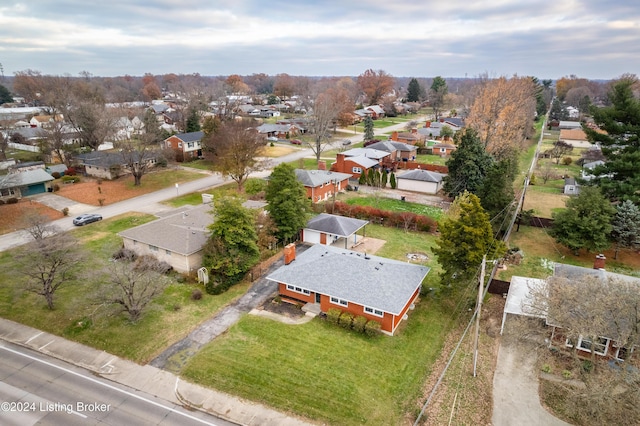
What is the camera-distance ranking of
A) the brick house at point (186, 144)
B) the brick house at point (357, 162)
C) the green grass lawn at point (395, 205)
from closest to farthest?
the green grass lawn at point (395, 205), the brick house at point (357, 162), the brick house at point (186, 144)

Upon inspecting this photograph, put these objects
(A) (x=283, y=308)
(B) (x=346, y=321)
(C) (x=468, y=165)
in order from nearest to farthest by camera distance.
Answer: (B) (x=346, y=321) → (A) (x=283, y=308) → (C) (x=468, y=165)

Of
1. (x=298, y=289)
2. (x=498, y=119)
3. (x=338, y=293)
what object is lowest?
(x=298, y=289)

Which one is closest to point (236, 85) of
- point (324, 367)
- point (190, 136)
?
point (190, 136)

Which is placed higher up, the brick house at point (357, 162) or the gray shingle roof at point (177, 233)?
the brick house at point (357, 162)

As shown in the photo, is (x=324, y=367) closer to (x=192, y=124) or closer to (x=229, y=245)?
(x=229, y=245)

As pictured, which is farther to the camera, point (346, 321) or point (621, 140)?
point (621, 140)

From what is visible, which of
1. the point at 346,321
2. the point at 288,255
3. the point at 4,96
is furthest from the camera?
the point at 4,96

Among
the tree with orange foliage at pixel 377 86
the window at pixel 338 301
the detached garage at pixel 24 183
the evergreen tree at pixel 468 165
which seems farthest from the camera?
the tree with orange foliage at pixel 377 86

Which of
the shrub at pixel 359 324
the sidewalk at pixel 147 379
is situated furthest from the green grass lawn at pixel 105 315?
the shrub at pixel 359 324

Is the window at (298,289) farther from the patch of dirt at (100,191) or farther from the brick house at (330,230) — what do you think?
the patch of dirt at (100,191)
